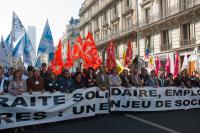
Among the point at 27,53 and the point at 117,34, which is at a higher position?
the point at 117,34

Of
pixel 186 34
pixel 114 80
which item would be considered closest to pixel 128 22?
pixel 186 34

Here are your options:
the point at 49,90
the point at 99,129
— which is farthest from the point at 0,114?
the point at 99,129

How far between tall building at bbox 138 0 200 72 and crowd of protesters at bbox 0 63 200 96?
47.4 feet

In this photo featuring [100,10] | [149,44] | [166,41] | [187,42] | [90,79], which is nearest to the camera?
[90,79]

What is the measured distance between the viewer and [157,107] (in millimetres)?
11172

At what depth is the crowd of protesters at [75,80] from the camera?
8453 mm

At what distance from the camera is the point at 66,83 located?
9.58 metres

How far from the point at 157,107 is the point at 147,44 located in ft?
79.7

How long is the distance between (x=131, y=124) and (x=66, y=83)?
2319 mm

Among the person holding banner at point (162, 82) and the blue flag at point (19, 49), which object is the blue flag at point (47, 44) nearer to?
the blue flag at point (19, 49)

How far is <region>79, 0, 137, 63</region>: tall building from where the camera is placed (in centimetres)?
4081

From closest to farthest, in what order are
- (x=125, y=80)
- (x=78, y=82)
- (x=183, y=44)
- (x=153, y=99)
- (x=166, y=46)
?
(x=78, y=82), (x=125, y=80), (x=153, y=99), (x=183, y=44), (x=166, y=46)

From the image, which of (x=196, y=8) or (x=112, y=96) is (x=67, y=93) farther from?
(x=196, y=8)

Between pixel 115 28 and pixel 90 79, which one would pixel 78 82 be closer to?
pixel 90 79
